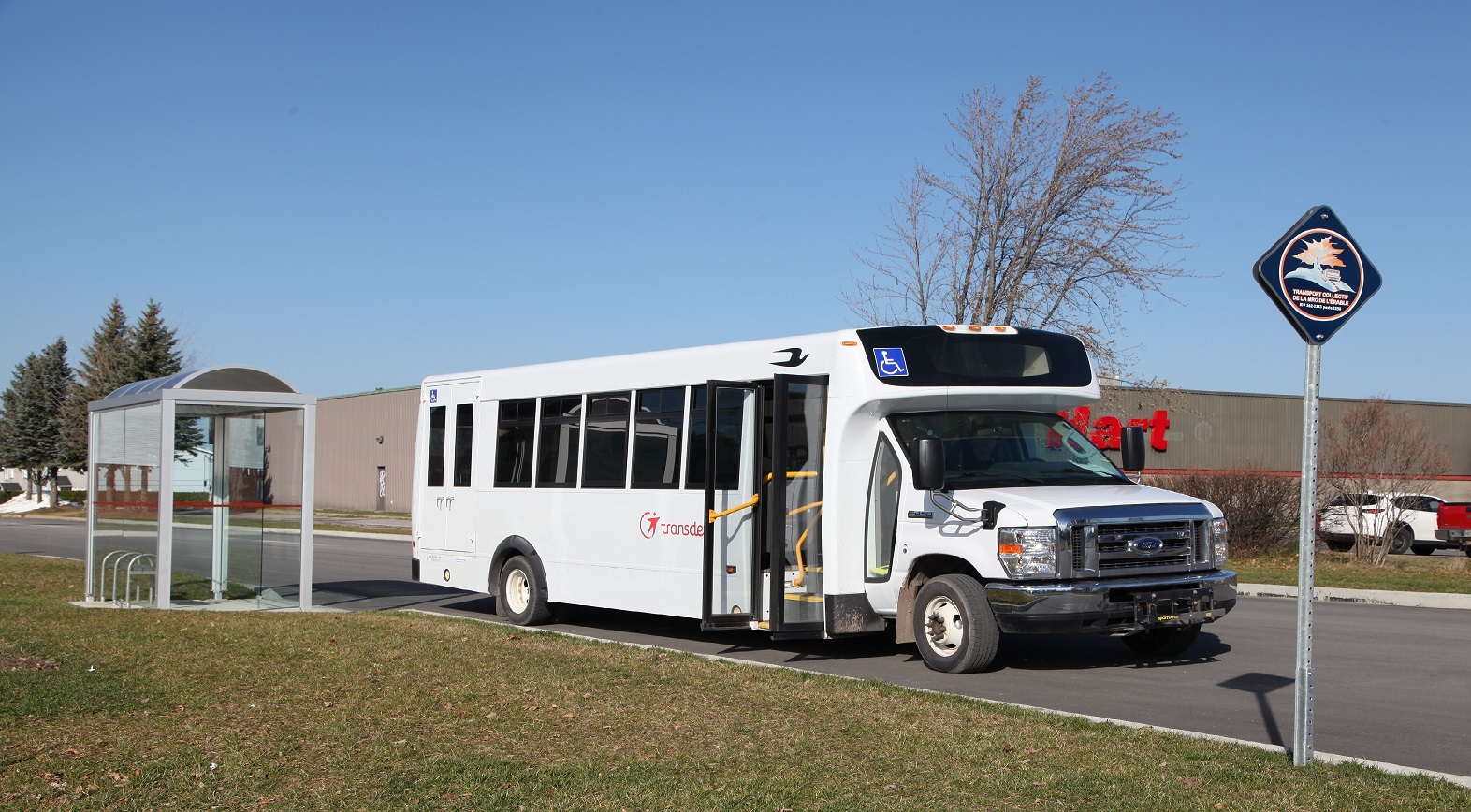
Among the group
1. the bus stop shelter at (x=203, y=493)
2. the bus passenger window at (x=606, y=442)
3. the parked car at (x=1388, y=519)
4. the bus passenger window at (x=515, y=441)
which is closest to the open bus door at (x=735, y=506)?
the bus passenger window at (x=606, y=442)

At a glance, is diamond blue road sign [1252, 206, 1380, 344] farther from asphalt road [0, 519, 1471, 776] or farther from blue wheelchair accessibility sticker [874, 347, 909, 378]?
blue wheelchair accessibility sticker [874, 347, 909, 378]

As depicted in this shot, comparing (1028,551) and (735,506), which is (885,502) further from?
(1028,551)

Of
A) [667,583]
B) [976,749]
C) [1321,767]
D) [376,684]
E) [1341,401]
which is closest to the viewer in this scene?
[1321,767]

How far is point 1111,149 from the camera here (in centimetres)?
2583

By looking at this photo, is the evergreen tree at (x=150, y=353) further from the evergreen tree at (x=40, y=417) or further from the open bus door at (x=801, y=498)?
the open bus door at (x=801, y=498)

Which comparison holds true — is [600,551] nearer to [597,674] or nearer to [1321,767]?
[597,674]

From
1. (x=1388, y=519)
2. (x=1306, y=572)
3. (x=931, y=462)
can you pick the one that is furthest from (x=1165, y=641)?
(x=1388, y=519)

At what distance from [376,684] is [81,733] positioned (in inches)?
86.2

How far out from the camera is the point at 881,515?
37.1 ft

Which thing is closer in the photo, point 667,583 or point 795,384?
point 795,384

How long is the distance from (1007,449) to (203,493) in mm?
10131

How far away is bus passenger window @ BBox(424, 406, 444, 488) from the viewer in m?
16.1

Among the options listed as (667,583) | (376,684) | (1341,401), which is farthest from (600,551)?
(1341,401)

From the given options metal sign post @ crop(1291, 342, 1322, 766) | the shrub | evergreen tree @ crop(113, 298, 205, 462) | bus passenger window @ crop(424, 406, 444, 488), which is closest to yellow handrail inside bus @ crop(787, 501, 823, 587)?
metal sign post @ crop(1291, 342, 1322, 766)
